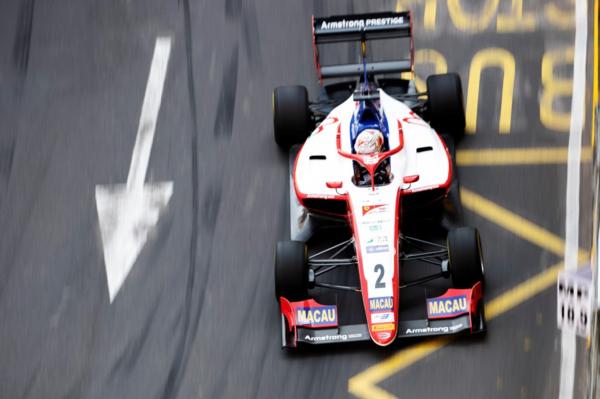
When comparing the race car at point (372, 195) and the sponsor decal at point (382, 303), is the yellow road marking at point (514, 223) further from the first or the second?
the sponsor decal at point (382, 303)

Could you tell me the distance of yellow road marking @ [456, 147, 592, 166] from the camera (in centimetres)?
1342

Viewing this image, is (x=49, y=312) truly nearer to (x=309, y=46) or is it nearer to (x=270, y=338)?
(x=270, y=338)

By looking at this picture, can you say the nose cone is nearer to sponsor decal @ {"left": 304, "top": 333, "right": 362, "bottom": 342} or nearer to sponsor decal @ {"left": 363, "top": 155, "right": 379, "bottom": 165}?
sponsor decal @ {"left": 304, "top": 333, "right": 362, "bottom": 342}

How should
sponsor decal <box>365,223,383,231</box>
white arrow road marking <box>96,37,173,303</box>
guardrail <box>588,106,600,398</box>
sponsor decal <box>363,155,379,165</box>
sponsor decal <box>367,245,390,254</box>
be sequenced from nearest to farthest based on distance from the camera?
guardrail <box>588,106,600,398</box>
sponsor decal <box>367,245,390,254</box>
sponsor decal <box>365,223,383,231</box>
sponsor decal <box>363,155,379,165</box>
white arrow road marking <box>96,37,173,303</box>

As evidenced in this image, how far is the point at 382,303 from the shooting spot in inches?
458

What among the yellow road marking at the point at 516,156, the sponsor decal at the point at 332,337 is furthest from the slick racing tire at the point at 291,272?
the yellow road marking at the point at 516,156

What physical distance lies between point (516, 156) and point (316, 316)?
2.92 m

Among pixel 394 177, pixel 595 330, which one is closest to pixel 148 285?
pixel 394 177

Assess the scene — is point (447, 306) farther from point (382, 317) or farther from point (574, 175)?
point (574, 175)

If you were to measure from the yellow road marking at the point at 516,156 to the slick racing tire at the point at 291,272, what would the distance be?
231cm

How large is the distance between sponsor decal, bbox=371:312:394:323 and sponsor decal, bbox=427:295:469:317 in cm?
41

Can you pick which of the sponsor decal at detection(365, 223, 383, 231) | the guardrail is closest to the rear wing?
the sponsor decal at detection(365, 223, 383, 231)

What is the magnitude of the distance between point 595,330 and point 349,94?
4.07 meters

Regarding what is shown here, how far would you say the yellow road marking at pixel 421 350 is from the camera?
38.7 ft
